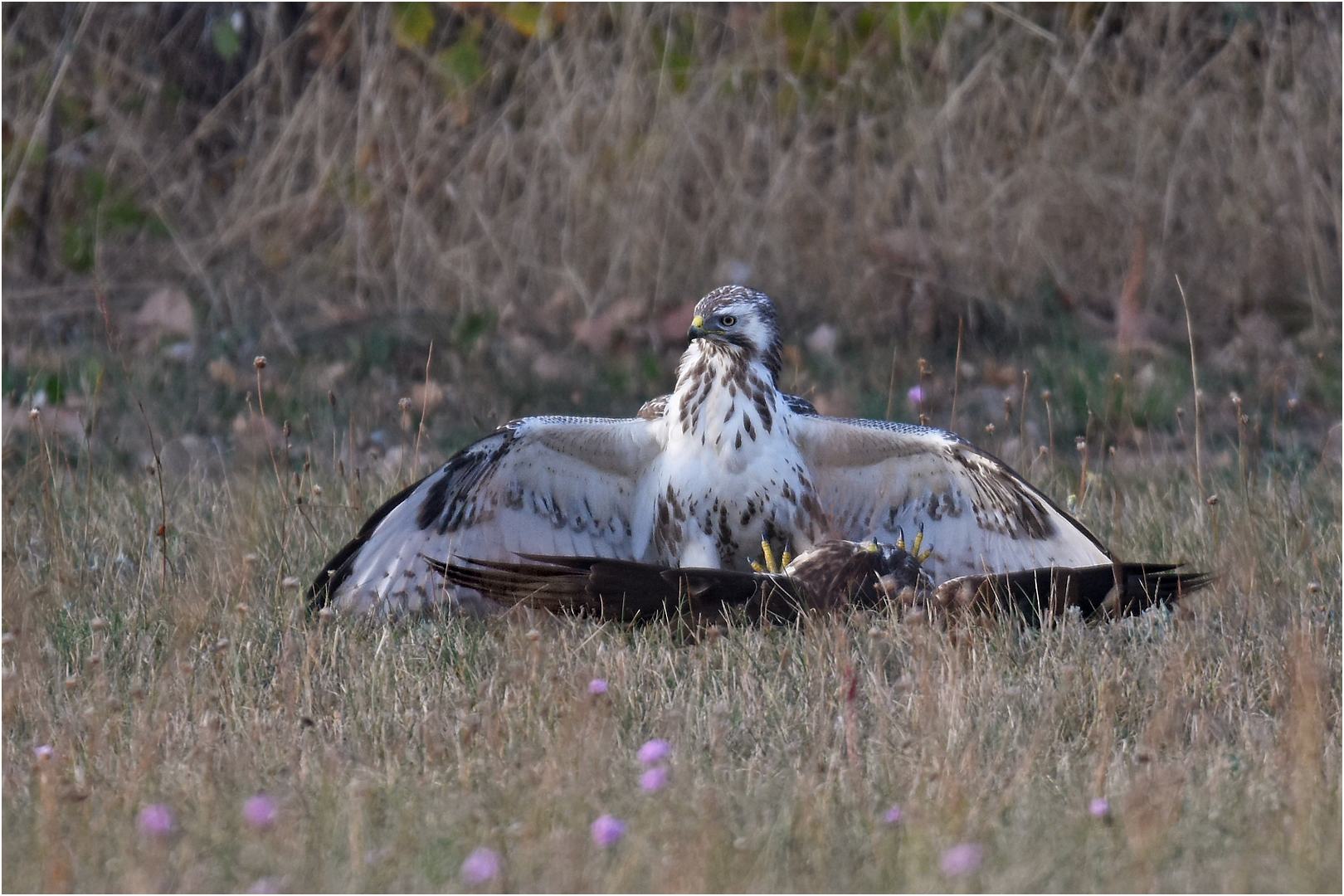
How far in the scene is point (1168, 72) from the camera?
7.67 metres

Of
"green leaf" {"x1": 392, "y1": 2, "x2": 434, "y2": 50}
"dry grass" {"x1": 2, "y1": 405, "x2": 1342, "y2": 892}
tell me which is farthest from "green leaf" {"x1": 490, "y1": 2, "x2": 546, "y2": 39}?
"dry grass" {"x1": 2, "y1": 405, "x2": 1342, "y2": 892}

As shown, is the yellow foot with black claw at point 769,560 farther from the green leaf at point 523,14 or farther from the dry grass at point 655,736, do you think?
the green leaf at point 523,14

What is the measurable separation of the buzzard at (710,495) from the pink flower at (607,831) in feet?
4.81

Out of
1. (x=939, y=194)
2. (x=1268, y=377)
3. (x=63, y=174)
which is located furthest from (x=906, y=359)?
(x=63, y=174)

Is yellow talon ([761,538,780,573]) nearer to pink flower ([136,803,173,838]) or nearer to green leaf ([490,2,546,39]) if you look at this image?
pink flower ([136,803,173,838])

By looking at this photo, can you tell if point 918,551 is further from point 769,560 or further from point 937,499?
point 769,560

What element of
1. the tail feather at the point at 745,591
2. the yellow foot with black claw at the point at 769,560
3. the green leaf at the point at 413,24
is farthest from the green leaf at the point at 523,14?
the tail feather at the point at 745,591

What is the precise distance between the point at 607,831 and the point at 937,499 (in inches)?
79.0

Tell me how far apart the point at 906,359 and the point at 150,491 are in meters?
3.37

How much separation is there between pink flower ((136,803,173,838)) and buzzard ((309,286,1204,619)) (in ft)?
4.44

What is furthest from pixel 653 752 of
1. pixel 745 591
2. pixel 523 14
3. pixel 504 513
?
pixel 523 14

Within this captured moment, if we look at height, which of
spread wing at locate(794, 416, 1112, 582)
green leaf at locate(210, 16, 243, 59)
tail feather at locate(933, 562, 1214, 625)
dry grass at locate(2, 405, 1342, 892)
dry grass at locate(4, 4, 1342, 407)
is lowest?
dry grass at locate(2, 405, 1342, 892)

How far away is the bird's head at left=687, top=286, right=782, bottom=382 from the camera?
4.17 meters

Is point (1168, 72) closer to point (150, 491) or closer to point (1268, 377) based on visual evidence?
point (1268, 377)
